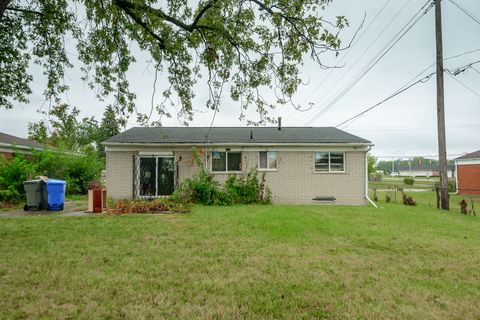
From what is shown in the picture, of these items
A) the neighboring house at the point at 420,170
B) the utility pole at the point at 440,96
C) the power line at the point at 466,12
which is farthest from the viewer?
the neighboring house at the point at 420,170

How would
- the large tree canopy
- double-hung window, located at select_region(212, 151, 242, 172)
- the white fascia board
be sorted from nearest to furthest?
1. the large tree canopy
2. the white fascia board
3. double-hung window, located at select_region(212, 151, 242, 172)

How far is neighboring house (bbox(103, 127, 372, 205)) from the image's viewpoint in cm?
1420

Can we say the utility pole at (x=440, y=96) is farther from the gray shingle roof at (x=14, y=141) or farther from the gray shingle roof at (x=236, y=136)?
the gray shingle roof at (x=14, y=141)

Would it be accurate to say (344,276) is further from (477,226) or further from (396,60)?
(396,60)

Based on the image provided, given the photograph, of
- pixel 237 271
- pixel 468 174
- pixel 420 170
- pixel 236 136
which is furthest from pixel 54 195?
pixel 420 170

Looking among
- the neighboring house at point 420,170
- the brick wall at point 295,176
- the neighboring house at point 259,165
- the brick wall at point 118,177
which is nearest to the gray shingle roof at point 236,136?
the neighboring house at point 259,165

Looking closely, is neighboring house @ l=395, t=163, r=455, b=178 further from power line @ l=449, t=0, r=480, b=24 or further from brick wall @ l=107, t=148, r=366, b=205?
brick wall @ l=107, t=148, r=366, b=205

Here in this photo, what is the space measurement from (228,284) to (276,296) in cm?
72

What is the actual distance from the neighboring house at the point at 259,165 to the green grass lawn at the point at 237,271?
5.99 m

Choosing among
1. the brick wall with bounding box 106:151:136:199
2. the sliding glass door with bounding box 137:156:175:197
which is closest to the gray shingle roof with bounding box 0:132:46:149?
the brick wall with bounding box 106:151:136:199

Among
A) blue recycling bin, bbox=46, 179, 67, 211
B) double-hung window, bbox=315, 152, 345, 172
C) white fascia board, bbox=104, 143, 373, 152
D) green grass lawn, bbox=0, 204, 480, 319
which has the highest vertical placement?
white fascia board, bbox=104, 143, 373, 152

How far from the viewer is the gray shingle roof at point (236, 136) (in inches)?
565

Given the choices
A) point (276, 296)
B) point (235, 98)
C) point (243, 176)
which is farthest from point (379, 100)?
point (276, 296)

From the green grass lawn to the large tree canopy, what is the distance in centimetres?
294
